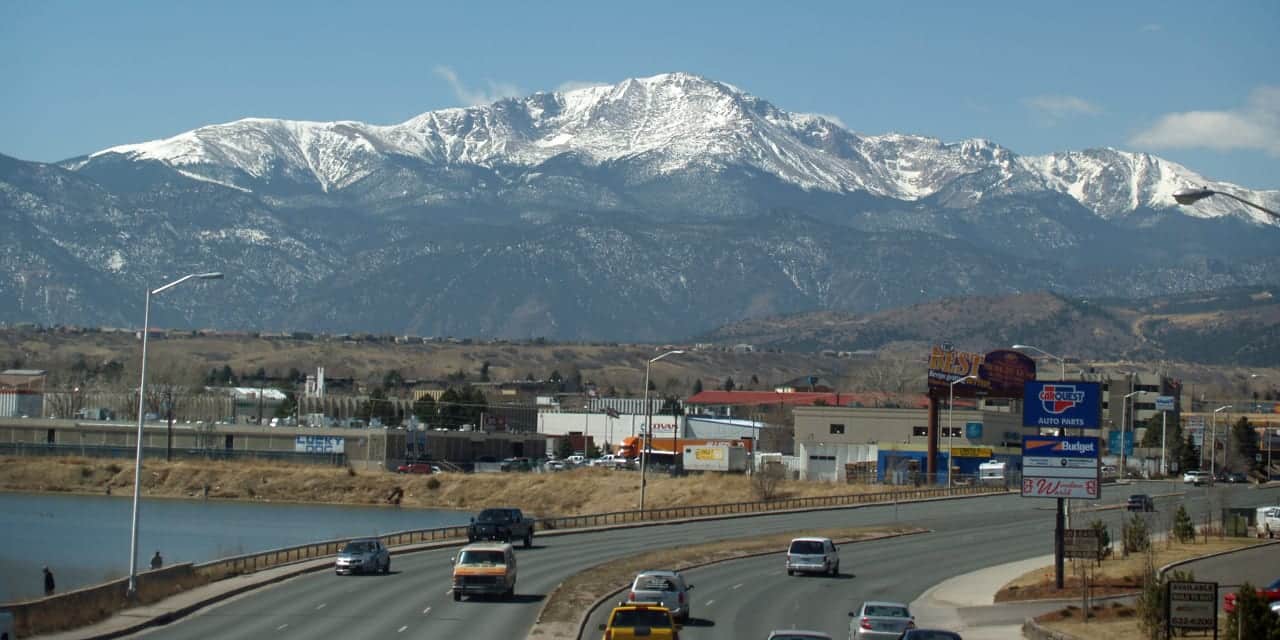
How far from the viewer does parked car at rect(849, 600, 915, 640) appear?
4112 cm

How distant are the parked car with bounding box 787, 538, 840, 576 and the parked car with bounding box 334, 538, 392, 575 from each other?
15293mm

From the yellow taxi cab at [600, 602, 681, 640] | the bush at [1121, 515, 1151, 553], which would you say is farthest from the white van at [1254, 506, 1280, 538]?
the yellow taxi cab at [600, 602, 681, 640]

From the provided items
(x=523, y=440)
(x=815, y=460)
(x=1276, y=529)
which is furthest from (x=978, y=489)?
(x=523, y=440)

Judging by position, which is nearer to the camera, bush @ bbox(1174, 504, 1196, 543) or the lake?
bush @ bbox(1174, 504, 1196, 543)

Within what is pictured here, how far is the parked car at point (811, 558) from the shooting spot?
199ft

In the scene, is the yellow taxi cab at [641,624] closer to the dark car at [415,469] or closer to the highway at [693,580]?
the highway at [693,580]

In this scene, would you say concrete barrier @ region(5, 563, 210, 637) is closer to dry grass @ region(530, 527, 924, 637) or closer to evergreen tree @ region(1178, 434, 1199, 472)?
dry grass @ region(530, 527, 924, 637)

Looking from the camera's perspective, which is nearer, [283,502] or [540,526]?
[540,526]

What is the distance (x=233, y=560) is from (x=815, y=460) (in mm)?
83829

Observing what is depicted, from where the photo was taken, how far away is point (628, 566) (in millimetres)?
61688

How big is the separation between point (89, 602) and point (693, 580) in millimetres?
22250

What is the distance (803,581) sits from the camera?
59656mm

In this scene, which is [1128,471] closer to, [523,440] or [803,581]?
[523,440]

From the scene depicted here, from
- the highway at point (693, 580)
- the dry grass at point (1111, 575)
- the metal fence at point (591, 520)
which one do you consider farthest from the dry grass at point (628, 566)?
the metal fence at point (591, 520)
